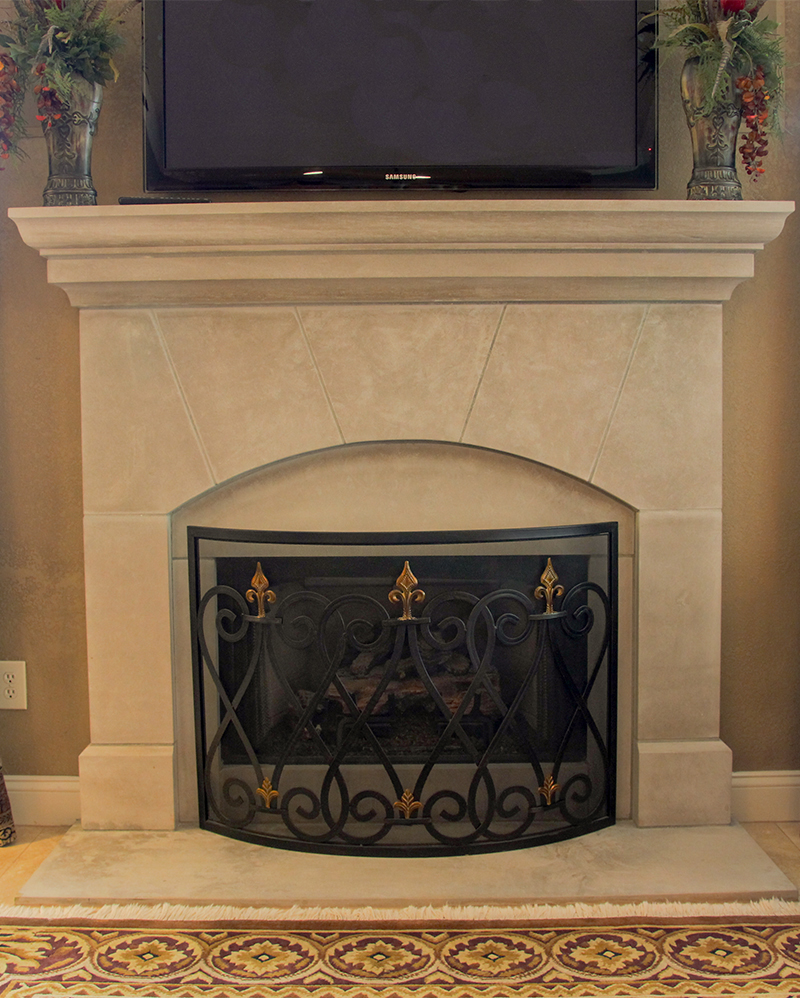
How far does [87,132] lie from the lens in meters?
1.80

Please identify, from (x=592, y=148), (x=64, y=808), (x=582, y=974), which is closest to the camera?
(x=582, y=974)

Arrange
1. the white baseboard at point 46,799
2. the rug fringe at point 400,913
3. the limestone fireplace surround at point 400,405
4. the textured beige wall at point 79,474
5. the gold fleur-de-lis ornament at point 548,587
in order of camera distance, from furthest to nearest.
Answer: the white baseboard at point 46,799, the textured beige wall at point 79,474, the gold fleur-de-lis ornament at point 548,587, the limestone fireplace surround at point 400,405, the rug fringe at point 400,913

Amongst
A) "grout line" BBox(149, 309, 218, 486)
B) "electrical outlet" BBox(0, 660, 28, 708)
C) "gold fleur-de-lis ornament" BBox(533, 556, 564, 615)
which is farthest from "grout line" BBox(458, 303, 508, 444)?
"electrical outlet" BBox(0, 660, 28, 708)

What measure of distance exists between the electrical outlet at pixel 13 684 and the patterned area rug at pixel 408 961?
56 cm

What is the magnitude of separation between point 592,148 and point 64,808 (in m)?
1.93

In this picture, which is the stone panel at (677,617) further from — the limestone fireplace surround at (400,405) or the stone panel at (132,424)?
the stone panel at (132,424)

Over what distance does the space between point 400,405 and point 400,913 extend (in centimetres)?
101

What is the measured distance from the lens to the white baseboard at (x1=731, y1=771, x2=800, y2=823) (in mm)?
2061

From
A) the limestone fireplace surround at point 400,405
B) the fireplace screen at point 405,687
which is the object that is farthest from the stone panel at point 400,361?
the fireplace screen at point 405,687

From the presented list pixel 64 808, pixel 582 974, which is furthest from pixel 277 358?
pixel 582 974

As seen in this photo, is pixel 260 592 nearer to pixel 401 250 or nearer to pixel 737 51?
pixel 401 250

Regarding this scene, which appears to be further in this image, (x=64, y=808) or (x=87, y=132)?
(x=64, y=808)

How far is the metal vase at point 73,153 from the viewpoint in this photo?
1786 millimetres

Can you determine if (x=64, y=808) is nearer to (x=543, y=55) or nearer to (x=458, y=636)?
(x=458, y=636)
